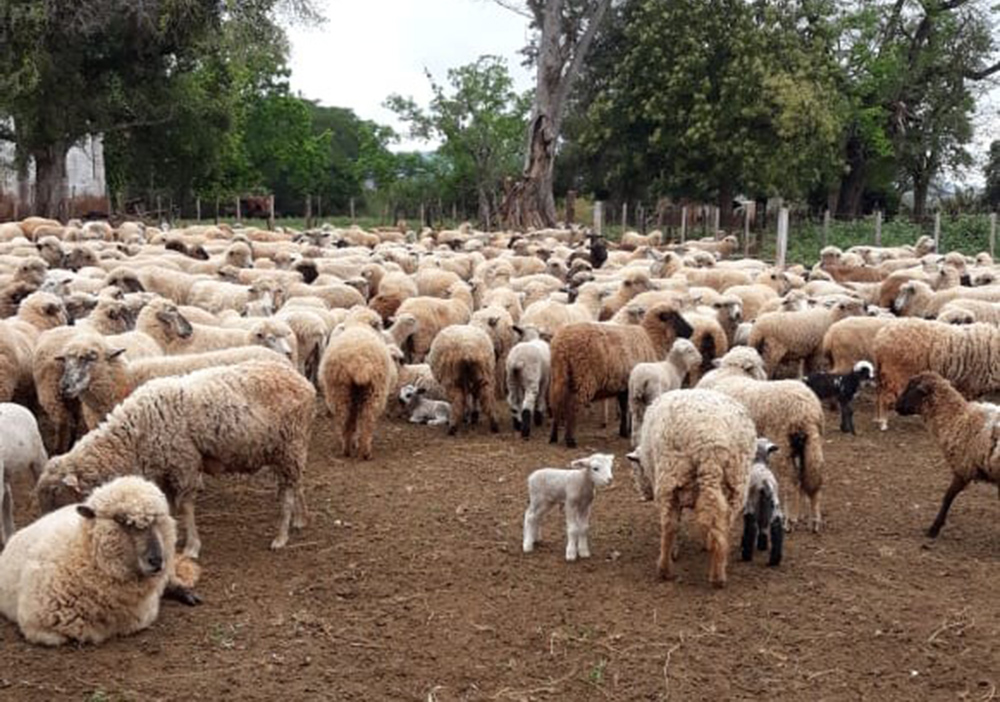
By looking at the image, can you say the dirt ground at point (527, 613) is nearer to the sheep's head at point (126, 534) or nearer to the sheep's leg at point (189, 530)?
the sheep's leg at point (189, 530)

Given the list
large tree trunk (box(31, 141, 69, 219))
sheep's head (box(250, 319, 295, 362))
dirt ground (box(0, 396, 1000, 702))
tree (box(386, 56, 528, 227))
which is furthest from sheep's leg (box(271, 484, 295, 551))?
tree (box(386, 56, 528, 227))

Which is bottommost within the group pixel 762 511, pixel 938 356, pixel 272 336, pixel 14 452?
pixel 762 511

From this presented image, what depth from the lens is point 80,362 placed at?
8453mm

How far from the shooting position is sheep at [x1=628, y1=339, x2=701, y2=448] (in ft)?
32.7

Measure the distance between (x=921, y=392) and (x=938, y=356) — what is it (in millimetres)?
3403

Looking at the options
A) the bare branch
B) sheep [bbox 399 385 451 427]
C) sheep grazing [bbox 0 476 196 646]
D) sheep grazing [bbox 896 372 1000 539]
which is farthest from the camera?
the bare branch

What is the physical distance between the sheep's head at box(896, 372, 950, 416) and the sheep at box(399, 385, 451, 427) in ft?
16.5

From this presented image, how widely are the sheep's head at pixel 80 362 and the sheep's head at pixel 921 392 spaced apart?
261 inches

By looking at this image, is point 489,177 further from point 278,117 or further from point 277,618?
point 277,618

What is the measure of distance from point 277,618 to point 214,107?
32.7m

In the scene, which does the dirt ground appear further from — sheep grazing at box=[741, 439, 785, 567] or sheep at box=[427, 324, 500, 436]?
sheep at box=[427, 324, 500, 436]

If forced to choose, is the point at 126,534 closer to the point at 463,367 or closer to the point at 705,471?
the point at 705,471

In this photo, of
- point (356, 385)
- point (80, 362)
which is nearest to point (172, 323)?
point (80, 362)

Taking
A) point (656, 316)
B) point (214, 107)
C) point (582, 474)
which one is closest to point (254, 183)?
point (214, 107)
